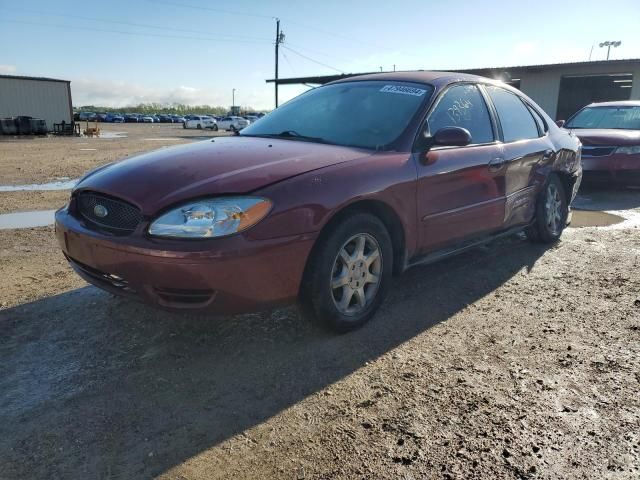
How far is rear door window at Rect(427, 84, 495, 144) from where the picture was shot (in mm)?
3803

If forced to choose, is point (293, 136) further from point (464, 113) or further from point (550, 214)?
point (550, 214)

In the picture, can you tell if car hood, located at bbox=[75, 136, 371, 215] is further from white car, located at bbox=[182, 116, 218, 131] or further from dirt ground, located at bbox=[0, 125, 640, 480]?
white car, located at bbox=[182, 116, 218, 131]

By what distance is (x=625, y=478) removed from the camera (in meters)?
2.04

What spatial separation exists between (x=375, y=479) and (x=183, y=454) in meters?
0.81

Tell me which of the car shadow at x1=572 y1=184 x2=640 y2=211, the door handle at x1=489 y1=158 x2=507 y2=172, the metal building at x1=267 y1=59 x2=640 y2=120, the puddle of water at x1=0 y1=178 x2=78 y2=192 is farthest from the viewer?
the metal building at x1=267 y1=59 x2=640 y2=120

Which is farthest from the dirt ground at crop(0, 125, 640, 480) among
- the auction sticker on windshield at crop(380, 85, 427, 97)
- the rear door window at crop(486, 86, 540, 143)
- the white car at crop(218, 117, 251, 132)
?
the white car at crop(218, 117, 251, 132)

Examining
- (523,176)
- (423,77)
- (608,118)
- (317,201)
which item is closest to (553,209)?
(523,176)

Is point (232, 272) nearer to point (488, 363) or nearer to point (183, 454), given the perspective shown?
point (183, 454)

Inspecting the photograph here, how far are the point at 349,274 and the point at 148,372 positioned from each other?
1.28 meters

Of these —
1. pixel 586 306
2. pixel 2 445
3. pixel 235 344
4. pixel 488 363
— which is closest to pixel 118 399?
pixel 2 445

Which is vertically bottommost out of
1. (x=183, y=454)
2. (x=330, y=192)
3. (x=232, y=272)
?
(x=183, y=454)

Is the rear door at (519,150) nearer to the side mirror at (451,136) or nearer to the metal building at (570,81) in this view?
the side mirror at (451,136)

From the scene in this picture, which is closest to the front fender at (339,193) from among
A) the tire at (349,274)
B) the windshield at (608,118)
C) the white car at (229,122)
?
the tire at (349,274)

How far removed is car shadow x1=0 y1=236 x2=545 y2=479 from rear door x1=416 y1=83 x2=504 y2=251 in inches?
22.5
